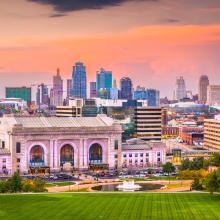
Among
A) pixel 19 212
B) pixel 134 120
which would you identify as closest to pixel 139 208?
pixel 19 212

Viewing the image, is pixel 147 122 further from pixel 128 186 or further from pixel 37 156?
pixel 128 186

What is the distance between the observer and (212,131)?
634 feet

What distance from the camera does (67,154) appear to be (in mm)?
147125

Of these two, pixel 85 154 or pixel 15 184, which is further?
pixel 85 154

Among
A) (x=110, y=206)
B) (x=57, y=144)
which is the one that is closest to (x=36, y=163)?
(x=57, y=144)

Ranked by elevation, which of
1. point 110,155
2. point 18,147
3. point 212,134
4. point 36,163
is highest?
point 212,134

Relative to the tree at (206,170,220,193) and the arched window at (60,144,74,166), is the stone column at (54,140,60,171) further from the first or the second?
the tree at (206,170,220,193)

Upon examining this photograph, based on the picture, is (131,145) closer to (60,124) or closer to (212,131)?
(60,124)

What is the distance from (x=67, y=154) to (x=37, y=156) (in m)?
6.27

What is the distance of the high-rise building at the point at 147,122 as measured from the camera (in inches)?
7480

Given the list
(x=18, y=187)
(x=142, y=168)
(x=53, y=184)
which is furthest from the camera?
(x=142, y=168)

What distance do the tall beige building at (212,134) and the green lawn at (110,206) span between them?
95367mm

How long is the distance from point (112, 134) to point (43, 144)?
47.8 feet

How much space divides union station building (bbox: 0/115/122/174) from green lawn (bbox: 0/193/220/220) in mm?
46438
